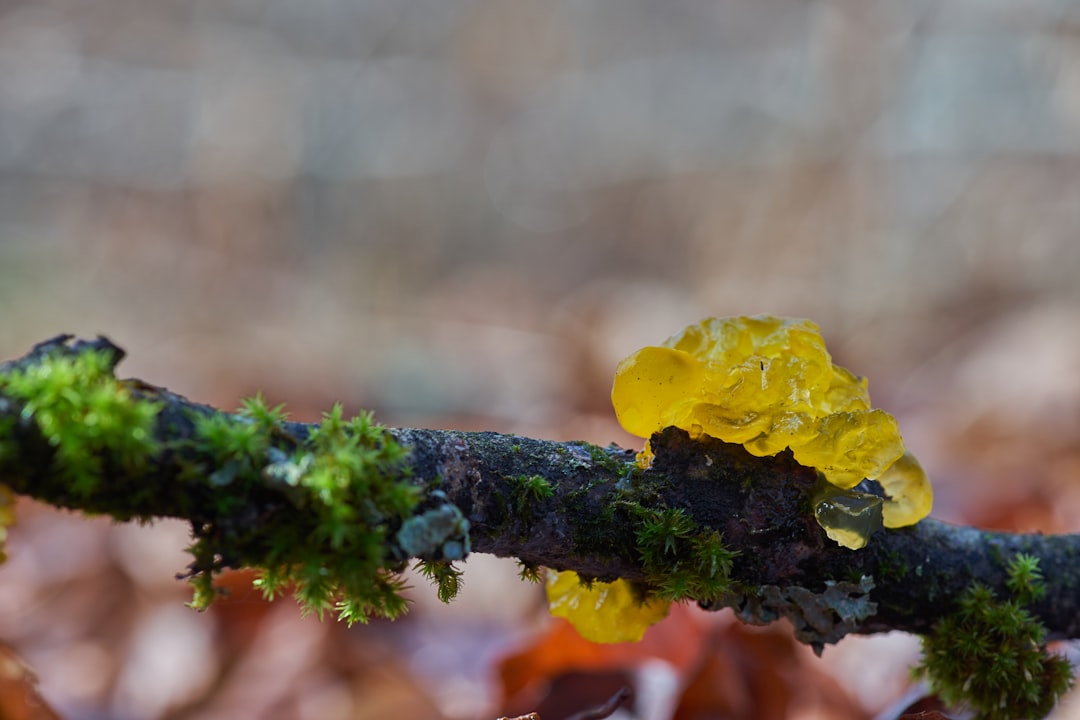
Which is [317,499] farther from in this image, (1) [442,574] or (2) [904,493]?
(2) [904,493]

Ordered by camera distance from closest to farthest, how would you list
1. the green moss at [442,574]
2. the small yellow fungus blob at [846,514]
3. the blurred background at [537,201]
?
the green moss at [442,574] → the small yellow fungus blob at [846,514] → the blurred background at [537,201]

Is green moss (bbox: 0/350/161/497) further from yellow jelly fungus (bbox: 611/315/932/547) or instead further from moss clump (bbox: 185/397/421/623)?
yellow jelly fungus (bbox: 611/315/932/547)

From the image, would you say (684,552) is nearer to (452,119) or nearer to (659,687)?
(659,687)

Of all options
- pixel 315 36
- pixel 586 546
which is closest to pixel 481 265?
pixel 315 36

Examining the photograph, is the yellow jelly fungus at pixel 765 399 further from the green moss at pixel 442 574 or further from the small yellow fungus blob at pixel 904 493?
the green moss at pixel 442 574

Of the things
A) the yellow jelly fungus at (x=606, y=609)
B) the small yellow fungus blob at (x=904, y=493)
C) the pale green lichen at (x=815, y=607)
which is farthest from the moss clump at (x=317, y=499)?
the small yellow fungus blob at (x=904, y=493)

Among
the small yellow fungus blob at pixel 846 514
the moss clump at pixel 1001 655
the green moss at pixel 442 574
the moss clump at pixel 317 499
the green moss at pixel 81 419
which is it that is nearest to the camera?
the green moss at pixel 81 419

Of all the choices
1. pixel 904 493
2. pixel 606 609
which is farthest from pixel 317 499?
pixel 904 493
